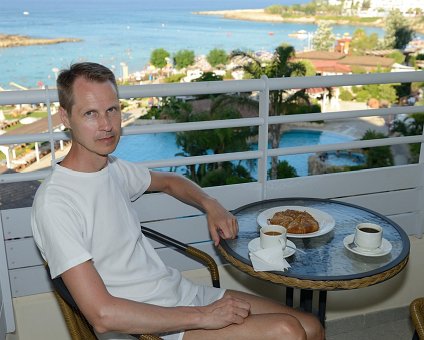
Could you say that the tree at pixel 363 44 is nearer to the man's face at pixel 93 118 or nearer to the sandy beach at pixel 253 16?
the sandy beach at pixel 253 16

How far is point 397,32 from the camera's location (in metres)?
49.0

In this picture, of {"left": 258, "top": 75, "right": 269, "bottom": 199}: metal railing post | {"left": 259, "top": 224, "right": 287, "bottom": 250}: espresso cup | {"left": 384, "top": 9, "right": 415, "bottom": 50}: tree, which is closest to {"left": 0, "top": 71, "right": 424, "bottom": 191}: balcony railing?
{"left": 258, "top": 75, "right": 269, "bottom": 199}: metal railing post

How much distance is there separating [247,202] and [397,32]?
5217 cm

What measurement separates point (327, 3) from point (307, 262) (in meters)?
60.6

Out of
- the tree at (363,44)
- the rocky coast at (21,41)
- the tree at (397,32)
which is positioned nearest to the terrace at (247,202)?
the tree at (363,44)

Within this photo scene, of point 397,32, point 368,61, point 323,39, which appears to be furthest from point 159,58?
point 397,32

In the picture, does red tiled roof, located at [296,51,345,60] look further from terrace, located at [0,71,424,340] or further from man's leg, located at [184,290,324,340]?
man's leg, located at [184,290,324,340]

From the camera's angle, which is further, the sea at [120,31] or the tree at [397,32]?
the sea at [120,31]

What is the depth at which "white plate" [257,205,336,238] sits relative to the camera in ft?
5.36

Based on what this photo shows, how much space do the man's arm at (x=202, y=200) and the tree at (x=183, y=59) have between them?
4502cm

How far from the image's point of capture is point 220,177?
1925cm

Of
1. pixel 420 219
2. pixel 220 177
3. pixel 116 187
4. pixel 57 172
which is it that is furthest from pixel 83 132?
pixel 220 177

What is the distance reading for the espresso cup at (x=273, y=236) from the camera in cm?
149

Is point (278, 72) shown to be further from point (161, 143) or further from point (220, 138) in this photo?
point (161, 143)
